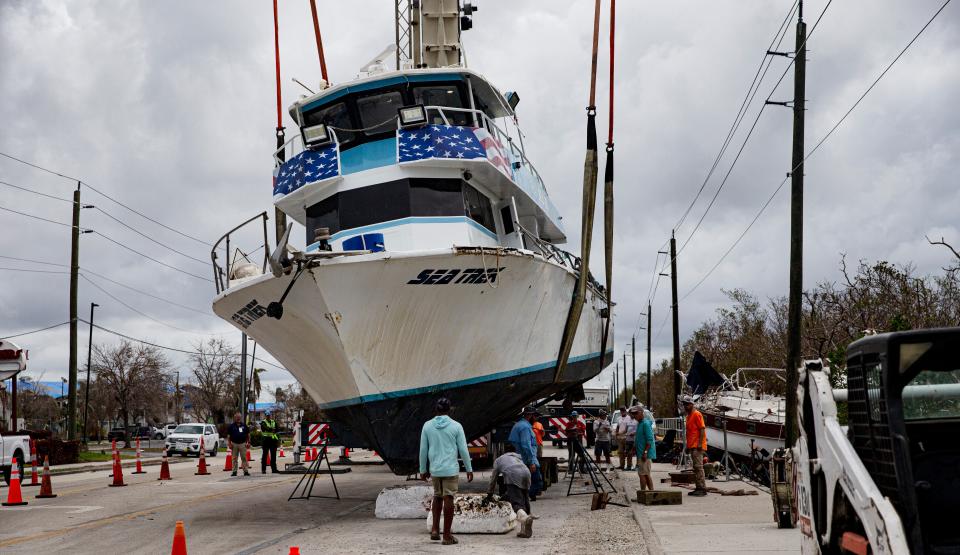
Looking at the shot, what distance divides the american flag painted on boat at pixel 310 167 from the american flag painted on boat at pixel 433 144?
111 centimetres

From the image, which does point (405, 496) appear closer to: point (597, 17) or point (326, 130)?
point (326, 130)

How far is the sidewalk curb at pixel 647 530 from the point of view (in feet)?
29.7

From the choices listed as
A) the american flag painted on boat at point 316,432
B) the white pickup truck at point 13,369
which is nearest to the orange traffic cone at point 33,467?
the white pickup truck at point 13,369

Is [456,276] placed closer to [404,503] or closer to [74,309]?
[404,503]

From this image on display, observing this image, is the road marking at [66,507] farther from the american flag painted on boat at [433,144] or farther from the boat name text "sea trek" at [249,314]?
the american flag painted on boat at [433,144]

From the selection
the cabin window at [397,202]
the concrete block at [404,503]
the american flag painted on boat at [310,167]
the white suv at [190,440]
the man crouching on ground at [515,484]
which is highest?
the american flag painted on boat at [310,167]

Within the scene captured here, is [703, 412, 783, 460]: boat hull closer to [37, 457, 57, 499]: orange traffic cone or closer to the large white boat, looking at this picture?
the large white boat

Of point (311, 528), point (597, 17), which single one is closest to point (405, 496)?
point (311, 528)

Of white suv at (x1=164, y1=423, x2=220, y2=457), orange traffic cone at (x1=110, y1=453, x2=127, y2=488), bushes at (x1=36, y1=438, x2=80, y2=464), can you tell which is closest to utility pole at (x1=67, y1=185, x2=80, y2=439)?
bushes at (x1=36, y1=438, x2=80, y2=464)

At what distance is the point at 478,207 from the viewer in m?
14.1

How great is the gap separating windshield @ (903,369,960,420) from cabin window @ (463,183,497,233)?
8440 mm

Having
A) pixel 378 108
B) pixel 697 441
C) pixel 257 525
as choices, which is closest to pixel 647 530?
pixel 697 441

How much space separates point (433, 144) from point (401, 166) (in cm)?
56

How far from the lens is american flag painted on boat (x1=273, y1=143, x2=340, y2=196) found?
13.5 meters
